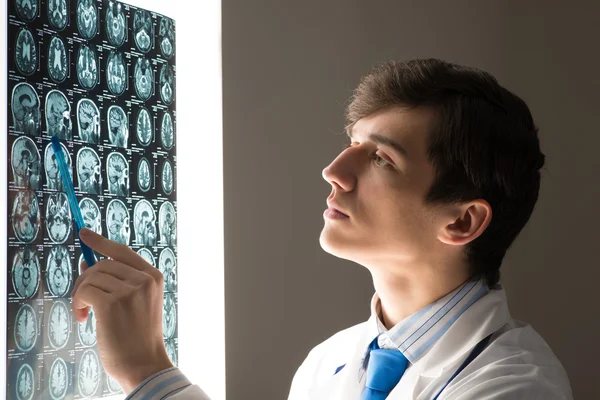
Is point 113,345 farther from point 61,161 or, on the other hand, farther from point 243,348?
point 243,348

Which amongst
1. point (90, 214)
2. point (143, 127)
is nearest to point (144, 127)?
point (143, 127)

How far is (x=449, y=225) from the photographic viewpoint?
1209 mm

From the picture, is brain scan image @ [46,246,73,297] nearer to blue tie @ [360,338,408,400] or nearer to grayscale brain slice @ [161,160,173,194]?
grayscale brain slice @ [161,160,173,194]

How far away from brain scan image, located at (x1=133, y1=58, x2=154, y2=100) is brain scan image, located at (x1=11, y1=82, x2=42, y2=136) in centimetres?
23

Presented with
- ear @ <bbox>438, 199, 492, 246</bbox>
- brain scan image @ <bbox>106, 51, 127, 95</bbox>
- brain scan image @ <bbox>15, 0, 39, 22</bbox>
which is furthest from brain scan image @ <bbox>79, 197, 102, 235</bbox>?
ear @ <bbox>438, 199, 492, 246</bbox>

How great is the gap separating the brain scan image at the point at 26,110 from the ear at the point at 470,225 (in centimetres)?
70

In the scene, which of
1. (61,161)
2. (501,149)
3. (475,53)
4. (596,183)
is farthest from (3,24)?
(596,183)

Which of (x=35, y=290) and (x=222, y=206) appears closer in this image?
(x=35, y=290)

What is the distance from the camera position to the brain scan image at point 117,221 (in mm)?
1252

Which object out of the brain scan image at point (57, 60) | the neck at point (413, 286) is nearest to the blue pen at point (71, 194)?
the brain scan image at point (57, 60)

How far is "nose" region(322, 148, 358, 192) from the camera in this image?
1183 millimetres

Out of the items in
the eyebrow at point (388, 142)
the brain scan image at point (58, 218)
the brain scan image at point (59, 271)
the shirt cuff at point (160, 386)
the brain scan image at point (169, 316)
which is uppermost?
the eyebrow at point (388, 142)

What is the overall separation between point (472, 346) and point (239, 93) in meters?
0.74

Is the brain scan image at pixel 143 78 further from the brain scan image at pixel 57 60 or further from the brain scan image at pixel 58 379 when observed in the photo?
the brain scan image at pixel 58 379
